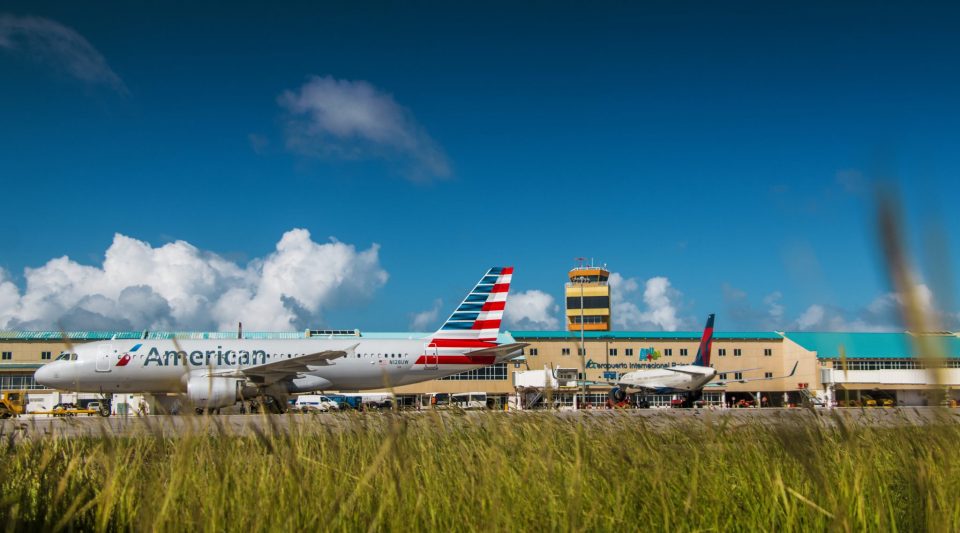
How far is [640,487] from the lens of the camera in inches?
165

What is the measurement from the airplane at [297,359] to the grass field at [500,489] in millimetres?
21844

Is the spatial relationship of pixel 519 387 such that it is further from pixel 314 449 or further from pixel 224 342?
pixel 314 449

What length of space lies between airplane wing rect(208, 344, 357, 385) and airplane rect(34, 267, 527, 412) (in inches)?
1.5

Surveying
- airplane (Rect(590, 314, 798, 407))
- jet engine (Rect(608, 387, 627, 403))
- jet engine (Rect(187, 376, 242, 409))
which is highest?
jet engine (Rect(187, 376, 242, 409))

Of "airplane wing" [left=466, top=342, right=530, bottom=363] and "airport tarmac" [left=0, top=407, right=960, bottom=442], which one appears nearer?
"airport tarmac" [left=0, top=407, right=960, bottom=442]

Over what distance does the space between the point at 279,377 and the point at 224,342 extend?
3.28m

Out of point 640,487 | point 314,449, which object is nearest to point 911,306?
point 640,487

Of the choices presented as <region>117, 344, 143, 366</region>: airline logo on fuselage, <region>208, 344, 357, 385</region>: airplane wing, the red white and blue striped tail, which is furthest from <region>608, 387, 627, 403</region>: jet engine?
<region>117, 344, 143, 366</region>: airline logo on fuselage

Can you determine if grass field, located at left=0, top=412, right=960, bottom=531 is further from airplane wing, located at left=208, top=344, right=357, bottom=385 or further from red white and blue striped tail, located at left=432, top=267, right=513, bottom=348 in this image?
red white and blue striped tail, located at left=432, top=267, right=513, bottom=348

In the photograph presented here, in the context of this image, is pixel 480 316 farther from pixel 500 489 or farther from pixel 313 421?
pixel 500 489

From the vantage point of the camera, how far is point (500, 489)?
351cm

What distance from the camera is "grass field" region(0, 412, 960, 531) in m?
2.86

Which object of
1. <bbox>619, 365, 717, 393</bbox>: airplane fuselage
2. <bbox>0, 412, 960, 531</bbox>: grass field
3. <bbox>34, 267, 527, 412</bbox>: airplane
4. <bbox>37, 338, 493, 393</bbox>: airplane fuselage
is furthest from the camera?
<bbox>619, 365, 717, 393</bbox>: airplane fuselage

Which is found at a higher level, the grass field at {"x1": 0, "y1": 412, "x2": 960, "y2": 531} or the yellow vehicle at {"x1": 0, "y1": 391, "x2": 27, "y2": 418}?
the grass field at {"x1": 0, "y1": 412, "x2": 960, "y2": 531}
